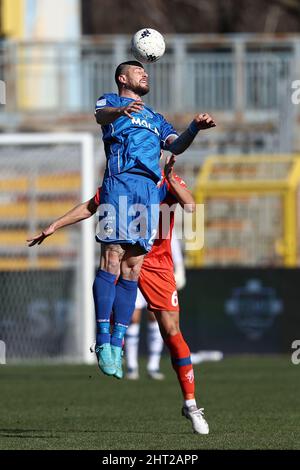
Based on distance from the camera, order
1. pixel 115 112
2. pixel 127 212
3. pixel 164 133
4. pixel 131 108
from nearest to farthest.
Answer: pixel 131 108 → pixel 115 112 → pixel 127 212 → pixel 164 133

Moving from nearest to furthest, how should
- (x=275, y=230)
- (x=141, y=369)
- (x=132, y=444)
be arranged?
1. (x=132, y=444)
2. (x=141, y=369)
3. (x=275, y=230)

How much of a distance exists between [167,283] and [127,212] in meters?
0.78

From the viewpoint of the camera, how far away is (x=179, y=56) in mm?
24266

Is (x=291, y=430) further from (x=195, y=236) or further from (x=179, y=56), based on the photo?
(x=179, y=56)

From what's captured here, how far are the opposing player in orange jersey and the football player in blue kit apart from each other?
21 centimetres

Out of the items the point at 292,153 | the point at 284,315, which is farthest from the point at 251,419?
the point at 292,153

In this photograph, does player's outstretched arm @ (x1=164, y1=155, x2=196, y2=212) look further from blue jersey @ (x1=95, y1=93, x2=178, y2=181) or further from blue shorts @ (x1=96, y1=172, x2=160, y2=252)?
blue shorts @ (x1=96, y1=172, x2=160, y2=252)

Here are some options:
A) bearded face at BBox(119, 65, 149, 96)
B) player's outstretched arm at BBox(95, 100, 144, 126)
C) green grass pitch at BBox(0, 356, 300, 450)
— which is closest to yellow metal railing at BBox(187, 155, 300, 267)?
green grass pitch at BBox(0, 356, 300, 450)

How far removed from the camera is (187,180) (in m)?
22.4

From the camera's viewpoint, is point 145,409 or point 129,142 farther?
point 145,409

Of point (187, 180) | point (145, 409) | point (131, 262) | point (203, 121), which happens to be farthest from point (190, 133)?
point (187, 180)

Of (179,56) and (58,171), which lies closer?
(58,171)

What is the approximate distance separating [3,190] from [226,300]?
12.4 ft

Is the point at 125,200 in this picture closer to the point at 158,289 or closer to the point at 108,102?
the point at 108,102
